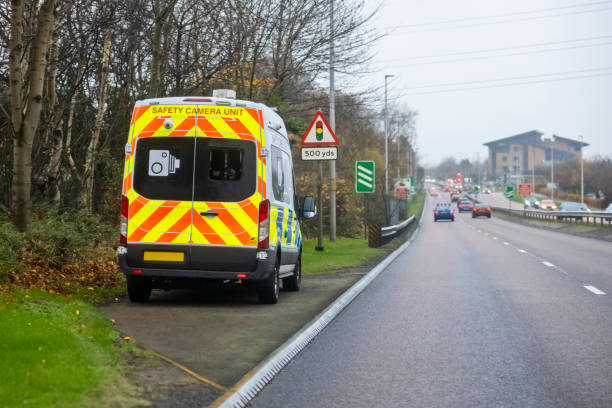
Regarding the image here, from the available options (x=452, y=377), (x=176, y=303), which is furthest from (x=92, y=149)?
(x=452, y=377)

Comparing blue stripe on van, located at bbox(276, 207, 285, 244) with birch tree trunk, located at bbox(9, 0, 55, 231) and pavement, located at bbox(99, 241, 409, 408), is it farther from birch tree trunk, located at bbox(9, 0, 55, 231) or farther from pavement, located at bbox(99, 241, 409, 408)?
birch tree trunk, located at bbox(9, 0, 55, 231)

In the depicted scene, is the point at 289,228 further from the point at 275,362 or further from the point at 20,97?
the point at 275,362

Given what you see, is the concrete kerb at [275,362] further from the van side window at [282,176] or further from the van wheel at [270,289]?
the van side window at [282,176]

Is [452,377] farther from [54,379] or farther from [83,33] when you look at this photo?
[83,33]

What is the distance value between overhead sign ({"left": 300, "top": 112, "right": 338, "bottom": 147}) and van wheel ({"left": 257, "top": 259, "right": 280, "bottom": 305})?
8570 mm

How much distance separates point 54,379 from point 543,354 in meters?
4.36

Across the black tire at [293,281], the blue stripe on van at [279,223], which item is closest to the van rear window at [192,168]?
the blue stripe on van at [279,223]

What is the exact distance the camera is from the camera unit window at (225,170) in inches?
406

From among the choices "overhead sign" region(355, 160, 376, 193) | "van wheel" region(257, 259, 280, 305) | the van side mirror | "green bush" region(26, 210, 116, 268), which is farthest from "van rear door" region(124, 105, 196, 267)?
"overhead sign" region(355, 160, 376, 193)

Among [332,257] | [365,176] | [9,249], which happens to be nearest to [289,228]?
[9,249]

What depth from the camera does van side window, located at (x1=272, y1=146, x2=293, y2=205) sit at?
11008 mm

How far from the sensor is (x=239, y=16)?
19.7 meters

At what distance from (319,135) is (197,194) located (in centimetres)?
943

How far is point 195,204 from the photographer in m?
10.3
